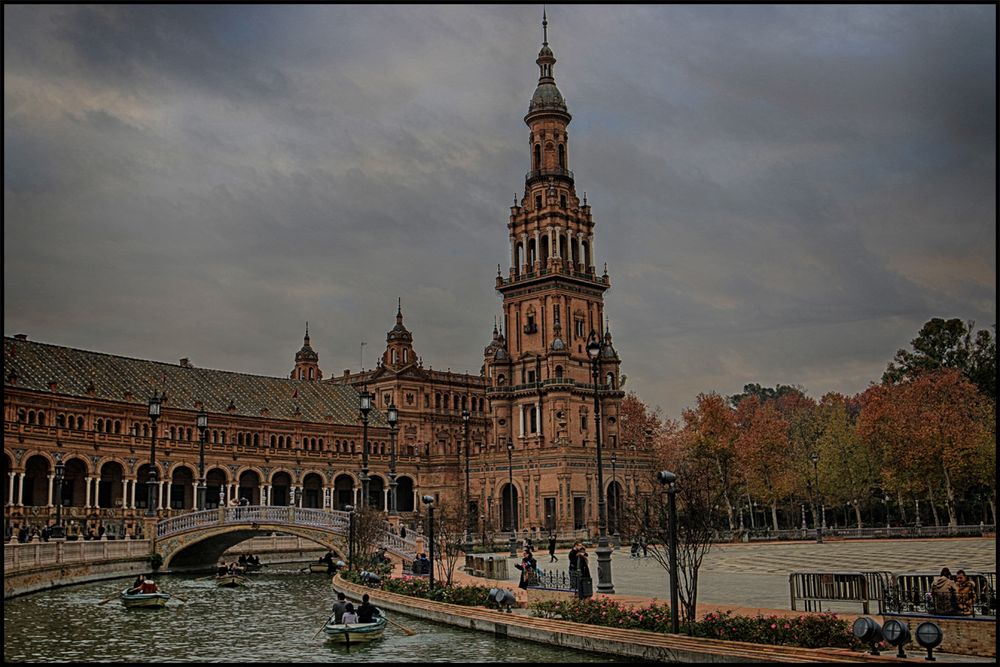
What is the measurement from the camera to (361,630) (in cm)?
2880

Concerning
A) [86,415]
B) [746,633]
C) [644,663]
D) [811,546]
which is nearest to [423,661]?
[644,663]

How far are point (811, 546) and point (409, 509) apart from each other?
4618cm

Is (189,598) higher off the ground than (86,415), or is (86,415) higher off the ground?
(86,415)

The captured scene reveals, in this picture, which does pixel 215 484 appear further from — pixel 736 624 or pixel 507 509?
pixel 736 624

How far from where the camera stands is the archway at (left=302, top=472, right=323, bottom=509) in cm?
9306

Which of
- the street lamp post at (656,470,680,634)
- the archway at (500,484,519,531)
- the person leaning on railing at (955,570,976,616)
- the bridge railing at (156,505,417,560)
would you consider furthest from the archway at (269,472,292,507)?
the person leaning on railing at (955,570,976,616)

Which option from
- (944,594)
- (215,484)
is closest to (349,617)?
(944,594)

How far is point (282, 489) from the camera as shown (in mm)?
90938

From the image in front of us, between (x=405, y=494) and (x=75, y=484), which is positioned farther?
(x=405, y=494)

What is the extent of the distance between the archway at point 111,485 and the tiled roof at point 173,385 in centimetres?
500

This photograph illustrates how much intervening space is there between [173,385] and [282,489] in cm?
1282

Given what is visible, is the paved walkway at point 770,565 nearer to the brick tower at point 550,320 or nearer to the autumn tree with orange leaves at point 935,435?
the autumn tree with orange leaves at point 935,435

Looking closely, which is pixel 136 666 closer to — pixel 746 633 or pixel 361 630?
pixel 361 630

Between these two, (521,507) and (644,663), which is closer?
(644,663)
